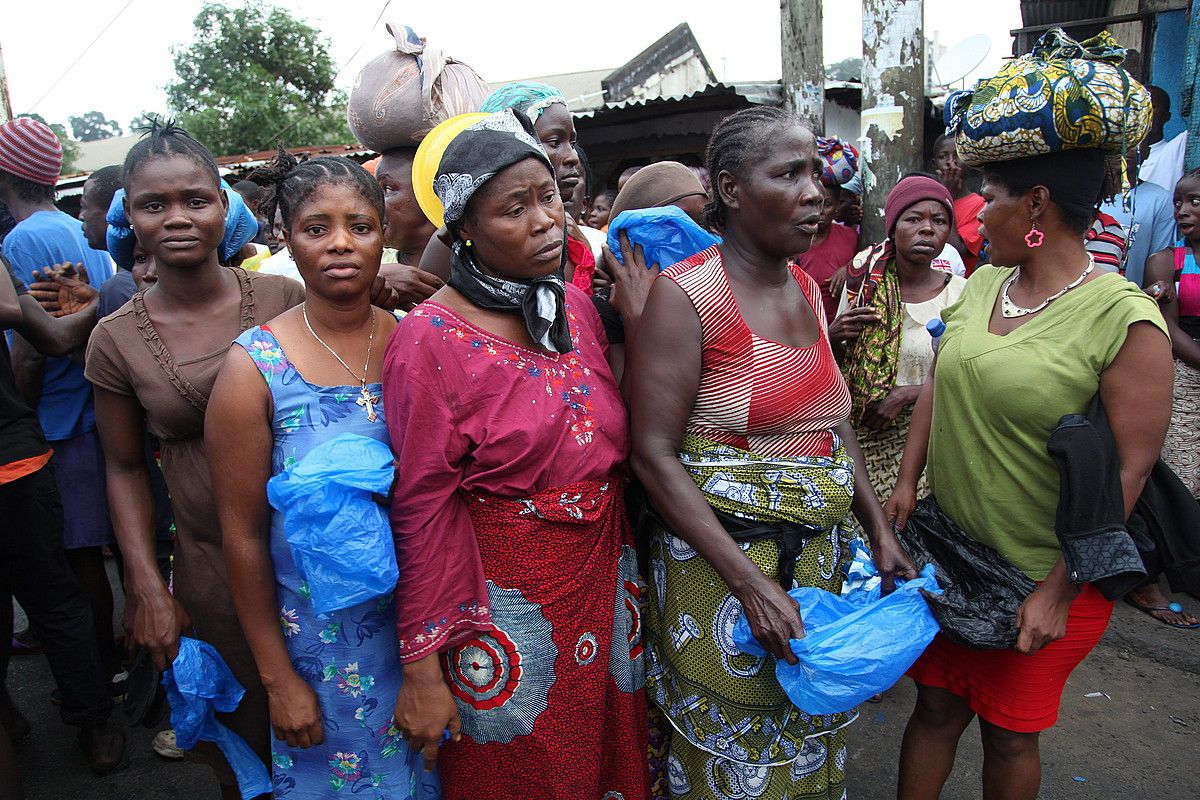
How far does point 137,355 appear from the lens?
211cm

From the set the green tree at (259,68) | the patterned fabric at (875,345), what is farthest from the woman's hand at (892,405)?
the green tree at (259,68)

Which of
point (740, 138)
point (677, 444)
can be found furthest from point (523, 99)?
point (677, 444)

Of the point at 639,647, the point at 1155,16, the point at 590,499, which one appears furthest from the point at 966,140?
the point at 1155,16

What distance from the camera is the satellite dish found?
7.10m

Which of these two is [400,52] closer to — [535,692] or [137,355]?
[137,355]

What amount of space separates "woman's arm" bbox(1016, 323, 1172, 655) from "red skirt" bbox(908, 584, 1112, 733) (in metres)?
0.17

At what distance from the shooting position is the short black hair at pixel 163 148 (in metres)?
2.14

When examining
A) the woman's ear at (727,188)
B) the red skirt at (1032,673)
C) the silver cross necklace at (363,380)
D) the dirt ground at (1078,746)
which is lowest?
the dirt ground at (1078,746)

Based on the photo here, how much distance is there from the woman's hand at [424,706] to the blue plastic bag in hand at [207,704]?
0.60 m

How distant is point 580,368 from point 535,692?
2.66ft

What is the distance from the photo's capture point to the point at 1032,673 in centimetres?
214

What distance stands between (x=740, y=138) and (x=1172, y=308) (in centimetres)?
347

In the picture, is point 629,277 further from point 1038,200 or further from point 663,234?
point 1038,200

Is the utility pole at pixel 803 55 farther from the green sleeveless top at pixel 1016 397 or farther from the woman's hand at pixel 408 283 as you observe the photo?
the woman's hand at pixel 408 283
